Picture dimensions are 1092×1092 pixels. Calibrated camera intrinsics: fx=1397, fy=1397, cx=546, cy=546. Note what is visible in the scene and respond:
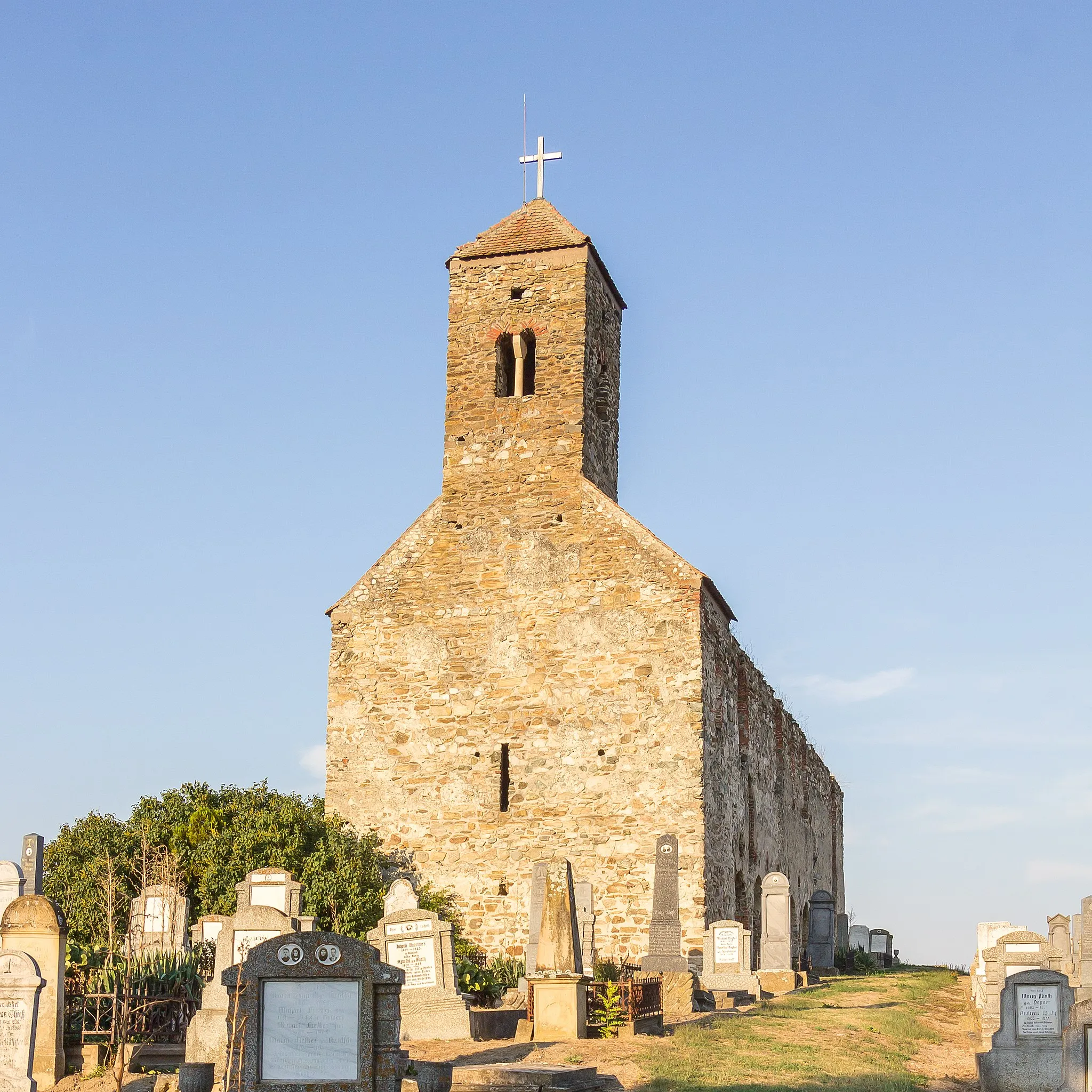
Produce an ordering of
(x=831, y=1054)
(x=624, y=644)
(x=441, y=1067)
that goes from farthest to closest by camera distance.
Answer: (x=624, y=644) → (x=831, y=1054) → (x=441, y=1067)

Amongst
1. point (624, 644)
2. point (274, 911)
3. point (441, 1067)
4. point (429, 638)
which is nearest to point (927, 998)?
point (624, 644)

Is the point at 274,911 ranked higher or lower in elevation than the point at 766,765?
lower

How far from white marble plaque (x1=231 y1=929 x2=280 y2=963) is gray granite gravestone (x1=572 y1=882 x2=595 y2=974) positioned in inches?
222

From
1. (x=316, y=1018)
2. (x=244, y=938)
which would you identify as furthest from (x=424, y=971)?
(x=316, y=1018)

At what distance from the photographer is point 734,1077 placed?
12.1 m

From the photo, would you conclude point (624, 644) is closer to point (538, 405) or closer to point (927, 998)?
point (538, 405)

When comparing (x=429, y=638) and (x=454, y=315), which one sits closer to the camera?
(x=429, y=638)

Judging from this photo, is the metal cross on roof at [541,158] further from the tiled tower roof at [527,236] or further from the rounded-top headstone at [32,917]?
the rounded-top headstone at [32,917]

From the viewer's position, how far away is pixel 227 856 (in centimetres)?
2156

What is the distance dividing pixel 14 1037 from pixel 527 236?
17881mm

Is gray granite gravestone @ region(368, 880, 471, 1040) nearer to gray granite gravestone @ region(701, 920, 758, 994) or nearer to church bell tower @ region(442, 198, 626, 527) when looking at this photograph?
gray granite gravestone @ region(701, 920, 758, 994)

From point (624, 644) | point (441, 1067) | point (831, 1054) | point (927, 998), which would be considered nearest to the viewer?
point (441, 1067)

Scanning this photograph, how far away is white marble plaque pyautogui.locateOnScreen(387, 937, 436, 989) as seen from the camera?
15.6 m

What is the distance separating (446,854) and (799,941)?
9329 mm
